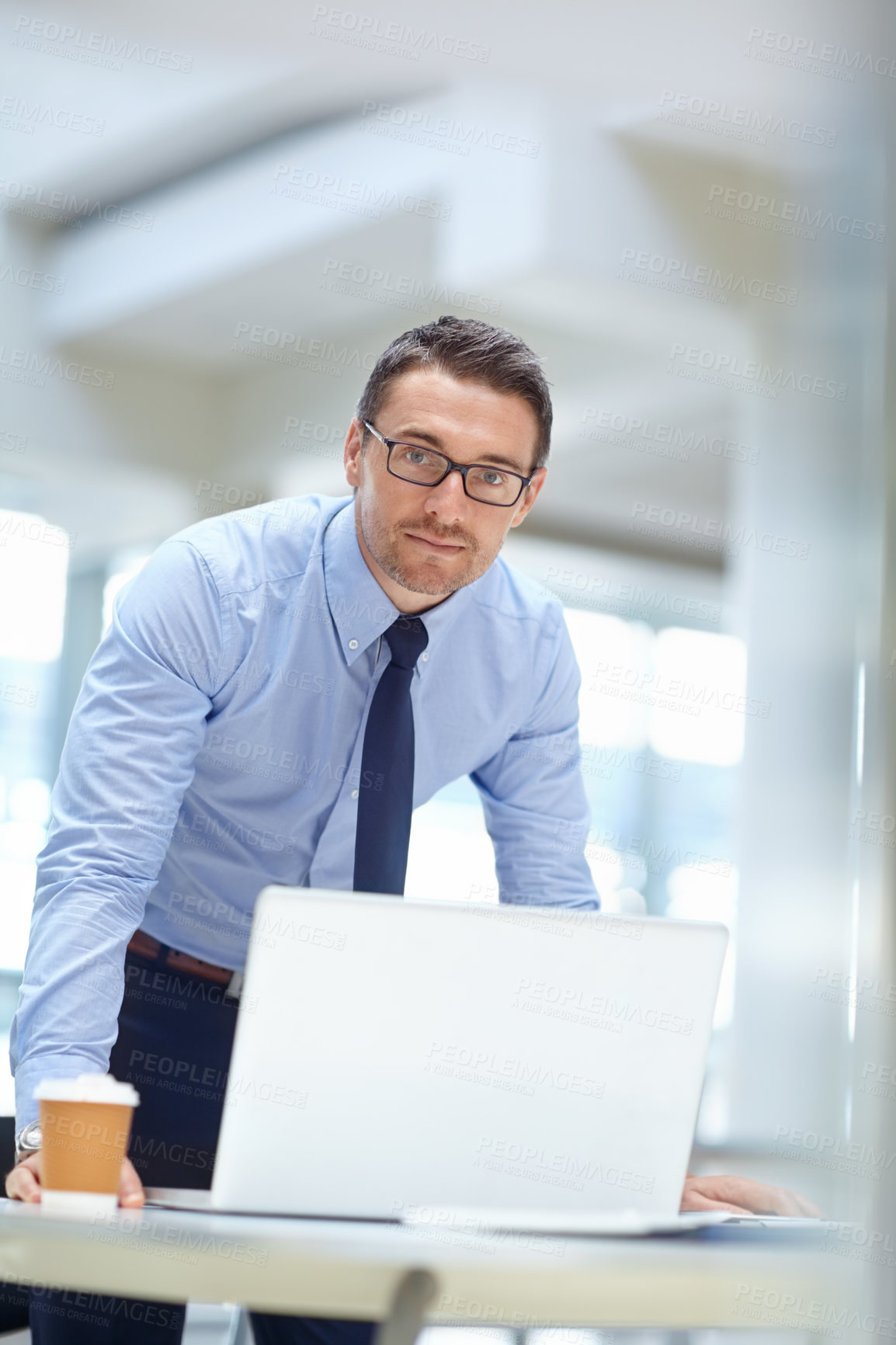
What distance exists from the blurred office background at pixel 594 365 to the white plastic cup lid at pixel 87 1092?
43 cm

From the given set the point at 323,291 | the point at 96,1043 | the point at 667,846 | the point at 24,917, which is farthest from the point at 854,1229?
the point at 667,846

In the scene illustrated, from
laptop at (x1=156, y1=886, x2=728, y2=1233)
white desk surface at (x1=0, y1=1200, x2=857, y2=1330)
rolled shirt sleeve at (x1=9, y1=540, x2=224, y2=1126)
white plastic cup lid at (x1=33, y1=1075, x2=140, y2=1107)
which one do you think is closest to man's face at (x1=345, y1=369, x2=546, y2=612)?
rolled shirt sleeve at (x1=9, y1=540, x2=224, y2=1126)

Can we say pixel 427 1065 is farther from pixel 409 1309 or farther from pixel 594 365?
pixel 594 365

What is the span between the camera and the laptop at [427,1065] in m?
0.91

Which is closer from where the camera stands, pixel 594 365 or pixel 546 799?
pixel 546 799

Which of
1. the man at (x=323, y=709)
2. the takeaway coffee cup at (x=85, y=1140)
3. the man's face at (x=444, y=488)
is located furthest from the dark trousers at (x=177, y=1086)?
the takeaway coffee cup at (x=85, y=1140)

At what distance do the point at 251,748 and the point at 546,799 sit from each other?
44 cm

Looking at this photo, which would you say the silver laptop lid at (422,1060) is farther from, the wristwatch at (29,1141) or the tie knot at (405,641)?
the tie knot at (405,641)

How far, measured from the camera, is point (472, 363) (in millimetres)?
1616

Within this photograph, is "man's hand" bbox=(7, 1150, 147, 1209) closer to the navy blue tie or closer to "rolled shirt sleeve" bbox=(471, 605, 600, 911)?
the navy blue tie

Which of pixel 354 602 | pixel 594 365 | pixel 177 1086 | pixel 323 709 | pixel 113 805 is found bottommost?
pixel 177 1086

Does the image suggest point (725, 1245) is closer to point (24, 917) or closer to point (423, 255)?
point (423, 255)

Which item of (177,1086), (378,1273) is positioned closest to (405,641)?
(177,1086)

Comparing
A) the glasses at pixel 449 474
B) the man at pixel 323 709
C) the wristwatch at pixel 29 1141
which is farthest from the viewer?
the glasses at pixel 449 474
